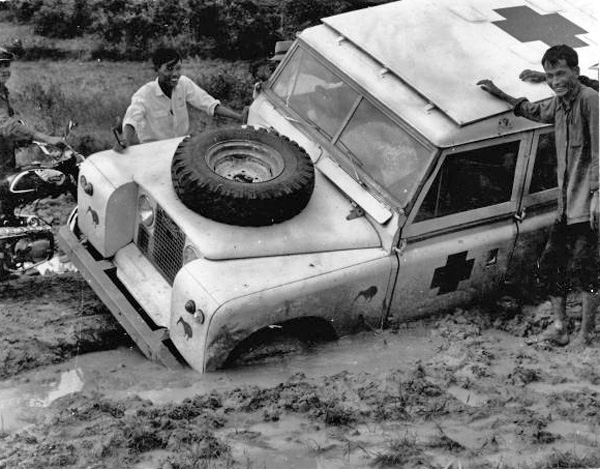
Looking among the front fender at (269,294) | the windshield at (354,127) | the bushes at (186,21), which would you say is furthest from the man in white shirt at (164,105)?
the bushes at (186,21)

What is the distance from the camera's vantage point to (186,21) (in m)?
10.6

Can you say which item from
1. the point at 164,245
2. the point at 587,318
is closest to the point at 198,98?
the point at 164,245

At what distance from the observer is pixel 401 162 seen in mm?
5602

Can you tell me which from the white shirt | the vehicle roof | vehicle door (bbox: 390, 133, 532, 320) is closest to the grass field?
the white shirt

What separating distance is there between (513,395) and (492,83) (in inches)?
76.2

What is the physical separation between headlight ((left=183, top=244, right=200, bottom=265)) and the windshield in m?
1.15

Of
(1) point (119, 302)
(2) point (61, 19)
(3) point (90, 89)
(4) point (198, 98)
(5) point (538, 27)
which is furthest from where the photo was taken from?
(2) point (61, 19)

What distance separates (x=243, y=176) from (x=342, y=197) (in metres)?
0.64

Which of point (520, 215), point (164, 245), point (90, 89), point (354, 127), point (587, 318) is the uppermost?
point (354, 127)

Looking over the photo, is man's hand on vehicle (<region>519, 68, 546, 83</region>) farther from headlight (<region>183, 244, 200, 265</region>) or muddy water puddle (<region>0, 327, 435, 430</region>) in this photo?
headlight (<region>183, 244, 200, 265</region>)

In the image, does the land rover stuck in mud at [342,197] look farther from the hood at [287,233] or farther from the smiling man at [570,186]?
the smiling man at [570,186]

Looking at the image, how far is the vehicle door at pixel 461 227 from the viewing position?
5.57 m

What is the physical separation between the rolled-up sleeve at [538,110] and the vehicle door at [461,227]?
0.60ft

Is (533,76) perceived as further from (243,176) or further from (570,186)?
(243,176)
